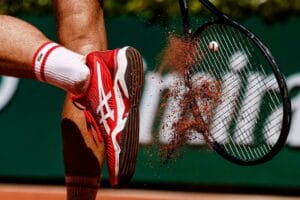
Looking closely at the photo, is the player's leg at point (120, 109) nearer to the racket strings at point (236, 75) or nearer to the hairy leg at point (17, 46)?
the hairy leg at point (17, 46)

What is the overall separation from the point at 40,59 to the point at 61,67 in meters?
0.06

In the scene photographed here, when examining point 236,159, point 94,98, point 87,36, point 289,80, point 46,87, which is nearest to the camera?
point 94,98

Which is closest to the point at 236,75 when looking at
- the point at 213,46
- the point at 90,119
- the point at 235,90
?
the point at 235,90

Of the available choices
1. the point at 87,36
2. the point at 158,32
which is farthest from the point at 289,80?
the point at 87,36

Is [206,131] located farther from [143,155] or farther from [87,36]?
[143,155]

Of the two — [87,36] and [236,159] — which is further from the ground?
[87,36]

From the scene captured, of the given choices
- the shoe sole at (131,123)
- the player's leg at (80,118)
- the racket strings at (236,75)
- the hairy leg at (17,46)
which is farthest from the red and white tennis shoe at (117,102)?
the racket strings at (236,75)

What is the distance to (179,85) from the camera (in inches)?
134

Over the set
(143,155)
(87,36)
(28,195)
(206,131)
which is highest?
(87,36)

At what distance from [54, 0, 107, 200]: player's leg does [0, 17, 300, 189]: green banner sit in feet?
5.13

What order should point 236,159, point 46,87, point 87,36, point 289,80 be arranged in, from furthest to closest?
point 46,87 → point 289,80 → point 236,159 → point 87,36

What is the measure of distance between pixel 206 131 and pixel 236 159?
0.20 metres

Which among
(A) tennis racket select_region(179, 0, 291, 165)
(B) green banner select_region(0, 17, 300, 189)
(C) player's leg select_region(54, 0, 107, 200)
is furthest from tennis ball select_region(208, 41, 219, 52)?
(B) green banner select_region(0, 17, 300, 189)

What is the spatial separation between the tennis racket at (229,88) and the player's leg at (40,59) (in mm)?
593
